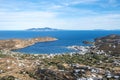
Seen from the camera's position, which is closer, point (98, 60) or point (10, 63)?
point (10, 63)

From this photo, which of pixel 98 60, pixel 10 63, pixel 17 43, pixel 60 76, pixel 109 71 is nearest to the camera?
pixel 60 76

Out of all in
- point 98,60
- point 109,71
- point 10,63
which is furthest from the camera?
point 98,60

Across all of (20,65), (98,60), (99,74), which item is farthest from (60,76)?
(98,60)

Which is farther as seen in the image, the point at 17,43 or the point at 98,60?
the point at 17,43

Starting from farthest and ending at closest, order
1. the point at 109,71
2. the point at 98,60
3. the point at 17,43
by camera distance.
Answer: the point at 17,43 → the point at 98,60 → the point at 109,71

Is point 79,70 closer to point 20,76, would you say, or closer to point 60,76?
point 60,76

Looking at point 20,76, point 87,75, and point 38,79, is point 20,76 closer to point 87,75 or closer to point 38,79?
point 38,79

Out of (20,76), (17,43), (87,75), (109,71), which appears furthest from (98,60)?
(17,43)

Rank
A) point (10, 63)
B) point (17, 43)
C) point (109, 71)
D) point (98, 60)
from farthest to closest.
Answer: point (17, 43) < point (98, 60) < point (10, 63) < point (109, 71)
